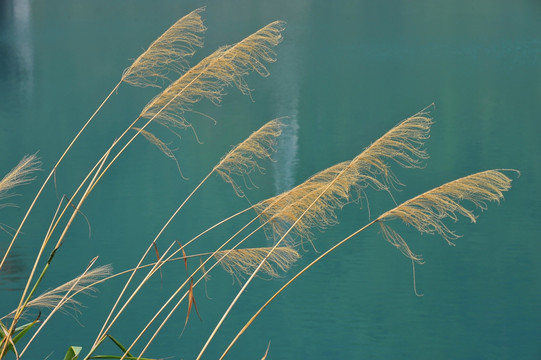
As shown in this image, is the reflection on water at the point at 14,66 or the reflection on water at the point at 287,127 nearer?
the reflection on water at the point at 14,66

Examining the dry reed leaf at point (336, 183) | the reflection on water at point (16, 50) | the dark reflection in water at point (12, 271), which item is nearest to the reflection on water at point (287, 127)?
the dark reflection in water at point (12, 271)

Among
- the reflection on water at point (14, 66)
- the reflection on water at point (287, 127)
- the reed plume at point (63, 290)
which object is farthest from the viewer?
the reflection on water at point (287, 127)

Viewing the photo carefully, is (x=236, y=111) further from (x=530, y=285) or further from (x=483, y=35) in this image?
(x=483, y=35)

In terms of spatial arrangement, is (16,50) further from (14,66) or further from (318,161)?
(318,161)

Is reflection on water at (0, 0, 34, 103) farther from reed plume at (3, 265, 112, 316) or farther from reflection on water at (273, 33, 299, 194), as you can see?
reed plume at (3, 265, 112, 316)

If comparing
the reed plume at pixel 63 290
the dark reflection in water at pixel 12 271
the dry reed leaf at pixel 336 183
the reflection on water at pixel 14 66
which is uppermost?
the reflection on water at pixel 14 66

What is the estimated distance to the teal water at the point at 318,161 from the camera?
3.69 metres

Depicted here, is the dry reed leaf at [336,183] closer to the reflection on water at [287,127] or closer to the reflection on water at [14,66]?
the reflection on water at [14,66]

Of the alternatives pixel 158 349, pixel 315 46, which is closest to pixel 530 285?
pixel 158 349

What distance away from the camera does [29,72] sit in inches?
388

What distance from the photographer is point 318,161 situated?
20.7 feet

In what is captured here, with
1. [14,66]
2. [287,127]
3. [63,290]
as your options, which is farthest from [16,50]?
[63,290]

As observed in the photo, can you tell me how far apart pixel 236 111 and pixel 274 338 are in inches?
187

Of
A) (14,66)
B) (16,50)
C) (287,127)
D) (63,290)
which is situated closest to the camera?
(63,290)
